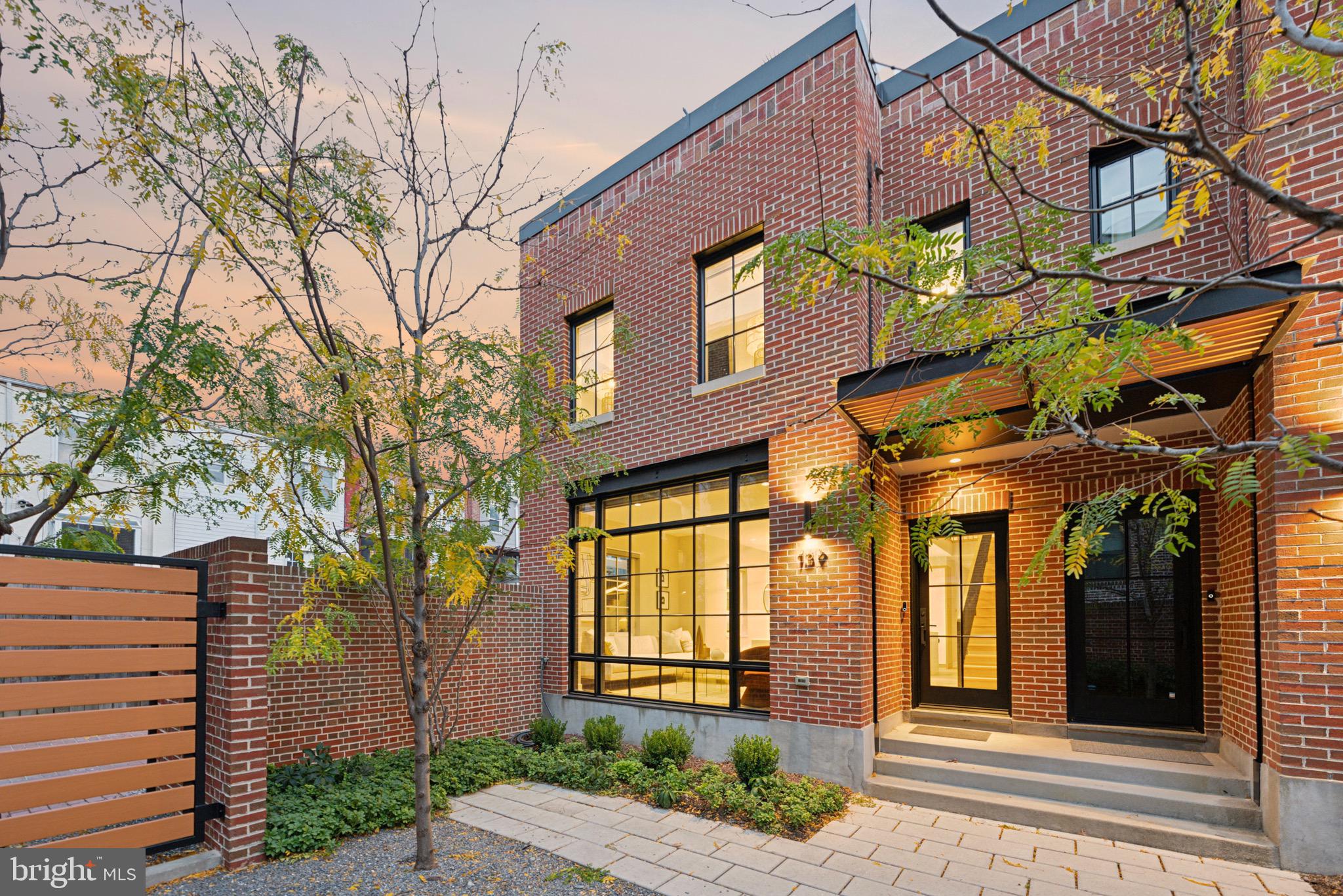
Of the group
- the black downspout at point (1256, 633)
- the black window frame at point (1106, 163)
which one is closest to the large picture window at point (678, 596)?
the black downspout at point (1256, 633)

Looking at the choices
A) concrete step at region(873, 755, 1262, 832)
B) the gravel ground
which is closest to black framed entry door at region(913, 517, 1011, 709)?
concrete step at region(873, 755, 1262, 832)

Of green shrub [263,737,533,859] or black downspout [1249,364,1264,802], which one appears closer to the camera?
black downspout [1249,364,1264,802]

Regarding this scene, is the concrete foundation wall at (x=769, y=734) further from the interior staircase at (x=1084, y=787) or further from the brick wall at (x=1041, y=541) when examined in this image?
the brick wall at (x=1041, y=541)

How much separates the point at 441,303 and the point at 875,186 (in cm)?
492

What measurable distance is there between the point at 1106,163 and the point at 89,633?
9.04 m

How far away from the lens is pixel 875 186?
294 inches

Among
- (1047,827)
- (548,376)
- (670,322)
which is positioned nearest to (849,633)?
(1047,827)

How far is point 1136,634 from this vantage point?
6375mm

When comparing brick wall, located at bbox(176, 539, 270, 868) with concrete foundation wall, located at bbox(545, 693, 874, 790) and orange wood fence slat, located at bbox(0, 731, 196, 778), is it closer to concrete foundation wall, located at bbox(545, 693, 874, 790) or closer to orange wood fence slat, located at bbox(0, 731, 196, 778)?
orange wood fence slat, located at bbox(0, 731, 196, 778)

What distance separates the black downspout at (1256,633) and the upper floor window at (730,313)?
426cm

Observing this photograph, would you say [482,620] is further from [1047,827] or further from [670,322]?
[1047,827]

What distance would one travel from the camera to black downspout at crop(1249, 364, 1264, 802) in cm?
482

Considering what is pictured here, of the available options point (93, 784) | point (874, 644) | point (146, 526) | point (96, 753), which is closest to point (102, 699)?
point (96, 753)

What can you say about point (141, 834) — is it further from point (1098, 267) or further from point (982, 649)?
point (982, 649)
